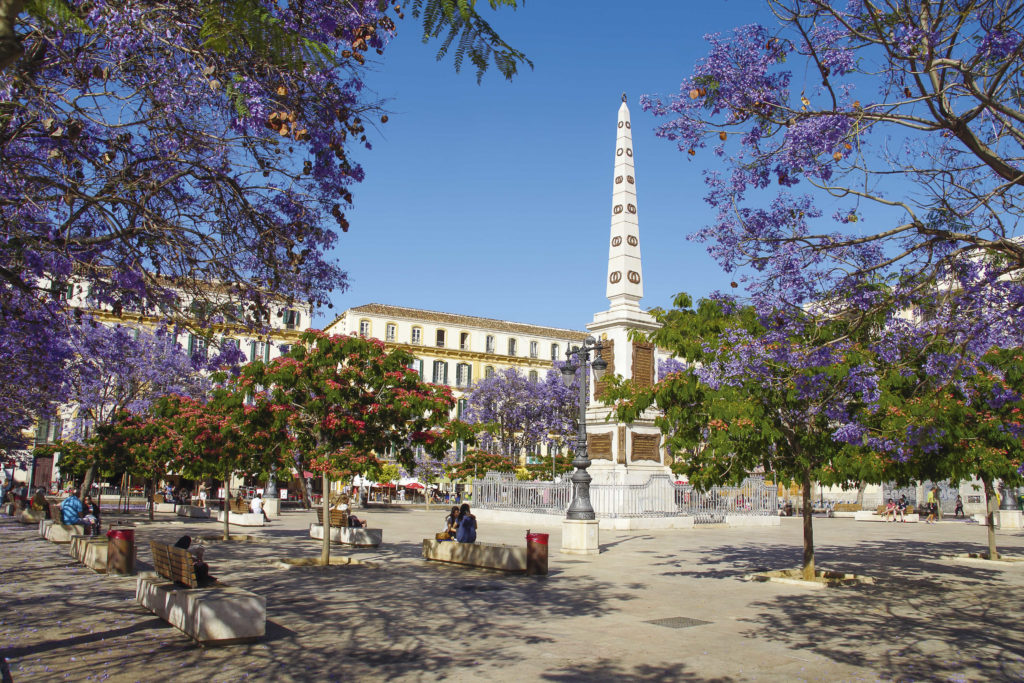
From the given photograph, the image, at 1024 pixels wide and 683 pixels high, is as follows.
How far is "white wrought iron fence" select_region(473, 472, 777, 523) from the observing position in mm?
27609

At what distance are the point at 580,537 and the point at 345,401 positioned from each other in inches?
261

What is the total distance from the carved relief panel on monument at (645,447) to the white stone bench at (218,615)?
21.4 m

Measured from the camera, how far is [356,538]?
2012 centimetres

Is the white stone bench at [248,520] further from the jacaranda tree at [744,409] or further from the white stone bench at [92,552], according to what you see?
the jacaranda tree at [744,409]

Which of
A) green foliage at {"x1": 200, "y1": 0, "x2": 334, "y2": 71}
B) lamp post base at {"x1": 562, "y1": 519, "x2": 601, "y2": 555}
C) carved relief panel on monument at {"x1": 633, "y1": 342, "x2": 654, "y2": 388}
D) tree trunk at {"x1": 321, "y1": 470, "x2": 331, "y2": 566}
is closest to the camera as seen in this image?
green foliage at {"x1": 200, "y1": 0, "x2": 334, "y2": 71}

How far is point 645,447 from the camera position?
95.9 feet

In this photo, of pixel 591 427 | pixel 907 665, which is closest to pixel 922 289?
pixel 907 665

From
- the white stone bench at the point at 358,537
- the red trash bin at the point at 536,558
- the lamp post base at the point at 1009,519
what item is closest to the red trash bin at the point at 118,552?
the white stone bench at the point at 358,537

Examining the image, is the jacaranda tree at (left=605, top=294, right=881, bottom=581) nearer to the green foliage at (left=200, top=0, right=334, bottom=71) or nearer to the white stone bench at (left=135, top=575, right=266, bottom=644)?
the white stone bench at (left=135, top=575, right=266, bottom=644)

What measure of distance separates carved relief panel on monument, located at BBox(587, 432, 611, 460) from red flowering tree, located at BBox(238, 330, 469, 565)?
44.2 feet

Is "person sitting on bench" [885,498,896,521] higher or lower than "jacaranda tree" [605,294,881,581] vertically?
lower

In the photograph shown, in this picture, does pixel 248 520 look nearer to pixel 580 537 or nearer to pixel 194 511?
pixel 194 511

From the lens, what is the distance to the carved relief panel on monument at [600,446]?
94.9 feet

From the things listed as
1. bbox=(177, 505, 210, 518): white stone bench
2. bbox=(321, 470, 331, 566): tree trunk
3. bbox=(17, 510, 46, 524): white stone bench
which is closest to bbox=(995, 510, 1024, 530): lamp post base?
bbox=(321, 470, 331, 566): tree trunk
